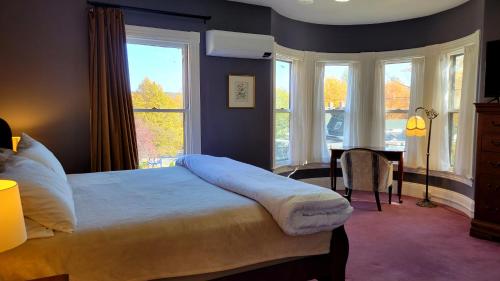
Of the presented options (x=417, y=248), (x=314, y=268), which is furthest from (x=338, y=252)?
(x=417, y=248)

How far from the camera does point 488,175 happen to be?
3.32 meters

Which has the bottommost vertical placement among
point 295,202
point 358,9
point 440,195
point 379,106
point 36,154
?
point 440,195

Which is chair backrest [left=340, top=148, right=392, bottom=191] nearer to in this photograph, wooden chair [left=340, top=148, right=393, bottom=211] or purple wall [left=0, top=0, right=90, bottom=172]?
wooden chair [left=340, top=148, right=393, bottom=211]

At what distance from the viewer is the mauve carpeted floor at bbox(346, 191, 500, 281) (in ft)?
8.75

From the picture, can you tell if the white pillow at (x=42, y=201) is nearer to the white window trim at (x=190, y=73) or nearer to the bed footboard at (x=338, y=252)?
the bed footboard at (x=338, y=252)

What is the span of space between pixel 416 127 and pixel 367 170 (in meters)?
0.95

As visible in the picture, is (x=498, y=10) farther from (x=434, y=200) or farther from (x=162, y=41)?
(x=162, y=41)

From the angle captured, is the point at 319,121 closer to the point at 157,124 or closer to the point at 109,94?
the point at 157,124

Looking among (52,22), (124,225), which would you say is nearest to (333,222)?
(124,225)

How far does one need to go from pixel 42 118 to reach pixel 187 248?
2417mm

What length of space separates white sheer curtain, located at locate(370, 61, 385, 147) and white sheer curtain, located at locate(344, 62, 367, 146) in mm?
174

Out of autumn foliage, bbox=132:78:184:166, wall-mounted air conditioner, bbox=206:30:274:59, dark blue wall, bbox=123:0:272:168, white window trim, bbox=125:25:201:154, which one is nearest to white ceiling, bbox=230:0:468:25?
dark blue wall, bbox=123:0:272:168

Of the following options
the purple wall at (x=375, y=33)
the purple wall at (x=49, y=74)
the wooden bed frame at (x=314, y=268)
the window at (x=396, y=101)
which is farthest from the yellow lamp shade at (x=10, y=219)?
the window at (x=396, y=101)

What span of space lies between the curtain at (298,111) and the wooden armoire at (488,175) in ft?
7.63
